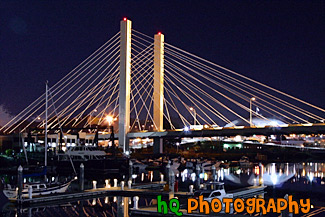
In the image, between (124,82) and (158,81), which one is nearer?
(124,82)

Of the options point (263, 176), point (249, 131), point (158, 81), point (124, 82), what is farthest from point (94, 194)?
point (158, 81)

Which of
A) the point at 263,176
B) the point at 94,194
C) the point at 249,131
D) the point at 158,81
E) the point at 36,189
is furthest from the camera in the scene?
the point at 158,81

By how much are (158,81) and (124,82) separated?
592cm

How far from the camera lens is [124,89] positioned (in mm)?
54531

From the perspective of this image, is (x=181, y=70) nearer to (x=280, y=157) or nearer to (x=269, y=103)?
(x=269, y=103)

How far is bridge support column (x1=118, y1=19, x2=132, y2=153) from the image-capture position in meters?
54.2

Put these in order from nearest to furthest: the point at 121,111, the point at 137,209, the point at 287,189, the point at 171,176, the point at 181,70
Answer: the point at 137,209
the point at 171,176
the point at 287,189
the point at 121,111
the point at 181,70

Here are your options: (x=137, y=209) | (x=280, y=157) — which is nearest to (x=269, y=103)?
(x=137, y=209)

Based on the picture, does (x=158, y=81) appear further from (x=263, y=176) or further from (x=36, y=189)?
(x=36, y=189)

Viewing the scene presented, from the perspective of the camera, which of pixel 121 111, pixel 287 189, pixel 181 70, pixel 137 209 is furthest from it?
pixel 181 70

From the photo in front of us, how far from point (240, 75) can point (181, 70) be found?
30.6ft

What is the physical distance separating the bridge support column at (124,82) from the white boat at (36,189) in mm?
24896

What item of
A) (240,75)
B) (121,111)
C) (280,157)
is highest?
(240,75)

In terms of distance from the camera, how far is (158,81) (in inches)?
2329
